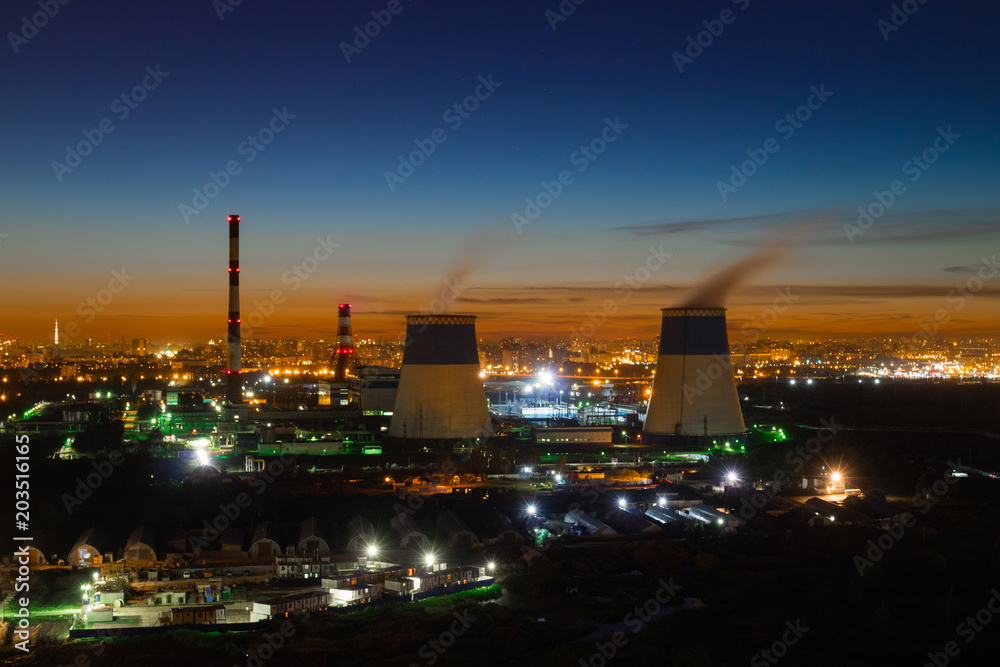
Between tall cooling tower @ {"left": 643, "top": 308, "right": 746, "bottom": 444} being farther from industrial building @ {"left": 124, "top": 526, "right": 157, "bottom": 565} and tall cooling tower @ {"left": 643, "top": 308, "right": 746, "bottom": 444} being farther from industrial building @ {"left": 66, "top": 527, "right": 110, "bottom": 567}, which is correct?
industrial building @ {"left": 66, "top": 527, "right": 110, "bottom": 567}

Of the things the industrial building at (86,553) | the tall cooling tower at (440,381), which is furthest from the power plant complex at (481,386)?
the industrial building at (86,553)

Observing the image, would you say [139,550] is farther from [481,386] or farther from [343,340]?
[343,340]

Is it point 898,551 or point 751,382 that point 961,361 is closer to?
point 751,382

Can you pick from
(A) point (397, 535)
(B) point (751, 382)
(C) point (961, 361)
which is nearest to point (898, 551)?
(A) point (397, 535)

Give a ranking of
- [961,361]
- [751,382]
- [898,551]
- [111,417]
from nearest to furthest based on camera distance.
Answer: [898,551] → [111,417] → [751,382] → [961,361]

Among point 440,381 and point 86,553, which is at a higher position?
point 440,381

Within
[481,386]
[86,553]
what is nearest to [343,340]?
[481,386]
